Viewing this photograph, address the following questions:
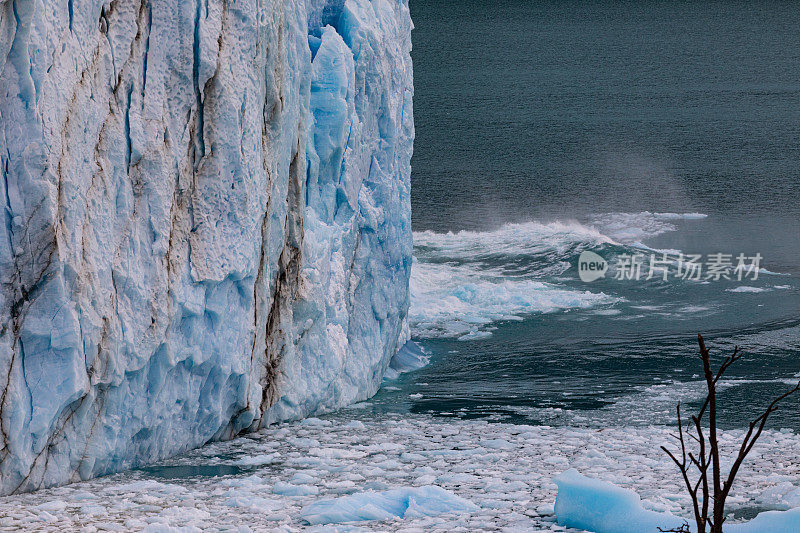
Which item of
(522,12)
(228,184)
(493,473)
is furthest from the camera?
(522,12)

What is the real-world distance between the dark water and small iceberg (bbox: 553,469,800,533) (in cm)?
446

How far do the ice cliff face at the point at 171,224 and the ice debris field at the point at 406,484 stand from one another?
501 millimetres

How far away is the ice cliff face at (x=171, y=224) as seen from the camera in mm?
7383

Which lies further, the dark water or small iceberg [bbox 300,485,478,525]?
the dark water

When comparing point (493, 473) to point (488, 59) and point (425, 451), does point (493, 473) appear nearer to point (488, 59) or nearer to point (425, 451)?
point (425, 451)

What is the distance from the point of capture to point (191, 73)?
8.75 m

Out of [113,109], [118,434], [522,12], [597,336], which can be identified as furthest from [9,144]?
[522,12]

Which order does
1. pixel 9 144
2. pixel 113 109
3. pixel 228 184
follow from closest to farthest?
pixel 9 144
pixel 113 109
pixel 228 184

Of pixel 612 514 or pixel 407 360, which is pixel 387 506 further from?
pixel 407 360

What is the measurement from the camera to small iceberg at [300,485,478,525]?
703 cm

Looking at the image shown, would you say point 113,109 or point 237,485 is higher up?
point 113,109

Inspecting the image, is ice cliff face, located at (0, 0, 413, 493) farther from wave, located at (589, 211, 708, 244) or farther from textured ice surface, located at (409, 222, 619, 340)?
wave, located at (589, 211, 708, 244)

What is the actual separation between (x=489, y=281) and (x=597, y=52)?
57381 mm

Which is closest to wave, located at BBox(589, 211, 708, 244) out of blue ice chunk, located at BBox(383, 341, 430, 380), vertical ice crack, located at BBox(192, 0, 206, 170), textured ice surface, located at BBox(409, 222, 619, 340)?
textured ice surface, located at BBox(409, 222, 619, 340)
